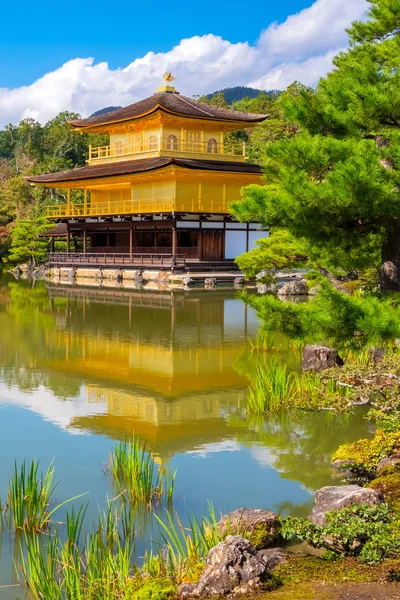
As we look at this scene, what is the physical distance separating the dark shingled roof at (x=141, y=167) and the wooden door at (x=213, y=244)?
9.53ft

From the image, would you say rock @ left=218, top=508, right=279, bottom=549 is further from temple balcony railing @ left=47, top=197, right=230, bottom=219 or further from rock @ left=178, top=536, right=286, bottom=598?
temple balcony railing @ left=47, top=197, right=230, bottom=219

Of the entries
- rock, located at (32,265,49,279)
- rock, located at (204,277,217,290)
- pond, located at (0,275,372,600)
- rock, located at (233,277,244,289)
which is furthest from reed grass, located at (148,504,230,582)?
rock, located at (32,265,49,279)

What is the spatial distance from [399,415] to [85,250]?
31163 millimetres

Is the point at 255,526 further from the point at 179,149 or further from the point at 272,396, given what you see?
the point at 179,149

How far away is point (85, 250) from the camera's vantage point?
36.5 m

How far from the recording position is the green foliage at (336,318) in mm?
5957

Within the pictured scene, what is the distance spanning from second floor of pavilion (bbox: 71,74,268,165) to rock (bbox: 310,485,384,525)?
2828cm

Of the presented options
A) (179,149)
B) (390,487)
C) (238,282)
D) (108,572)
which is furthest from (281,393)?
(179,149)

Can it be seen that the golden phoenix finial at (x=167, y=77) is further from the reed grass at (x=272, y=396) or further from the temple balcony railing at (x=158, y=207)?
the reed grass at (x=272, y=396)

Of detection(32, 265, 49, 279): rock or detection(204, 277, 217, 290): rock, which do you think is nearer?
detection(204, 277, 217, 290): rock

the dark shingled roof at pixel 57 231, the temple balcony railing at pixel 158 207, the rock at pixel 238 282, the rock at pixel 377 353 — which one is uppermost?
the temple balcony railing at pixel 158 207

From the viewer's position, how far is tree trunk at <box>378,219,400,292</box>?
24.3 feet

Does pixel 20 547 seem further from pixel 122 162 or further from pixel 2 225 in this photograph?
pixel 2 225

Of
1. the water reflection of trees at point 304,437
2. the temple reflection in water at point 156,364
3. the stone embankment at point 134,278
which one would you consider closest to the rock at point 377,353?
the water reflection of trees at point 304,437
